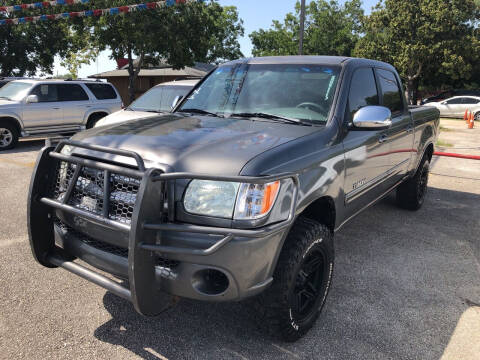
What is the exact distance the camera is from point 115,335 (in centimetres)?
283

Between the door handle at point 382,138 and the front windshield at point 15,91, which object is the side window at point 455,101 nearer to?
the front windshield at point 15,91

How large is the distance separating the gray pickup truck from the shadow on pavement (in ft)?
0.83

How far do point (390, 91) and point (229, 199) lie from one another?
302cm

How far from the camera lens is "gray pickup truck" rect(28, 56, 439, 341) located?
225 cm

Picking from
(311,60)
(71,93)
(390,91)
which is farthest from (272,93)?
(71,93)

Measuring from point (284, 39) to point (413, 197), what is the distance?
Answer: 50478 millimetres

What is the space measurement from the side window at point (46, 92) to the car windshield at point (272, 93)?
845 centimetres

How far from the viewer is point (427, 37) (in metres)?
32.4

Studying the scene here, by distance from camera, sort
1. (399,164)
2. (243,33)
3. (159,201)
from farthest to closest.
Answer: (243,33) < (399,164) < (159,201)

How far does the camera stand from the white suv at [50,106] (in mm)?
10391

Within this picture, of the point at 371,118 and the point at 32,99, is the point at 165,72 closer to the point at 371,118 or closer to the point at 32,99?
the point at 32,99

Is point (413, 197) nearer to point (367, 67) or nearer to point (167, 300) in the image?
point (367, 67)

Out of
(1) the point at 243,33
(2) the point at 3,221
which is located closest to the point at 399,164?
(2) the point at 3,221

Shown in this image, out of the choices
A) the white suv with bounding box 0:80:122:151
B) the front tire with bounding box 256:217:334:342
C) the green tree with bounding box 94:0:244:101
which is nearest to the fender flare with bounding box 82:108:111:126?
the white suv with bounding box 0:80:122:151
